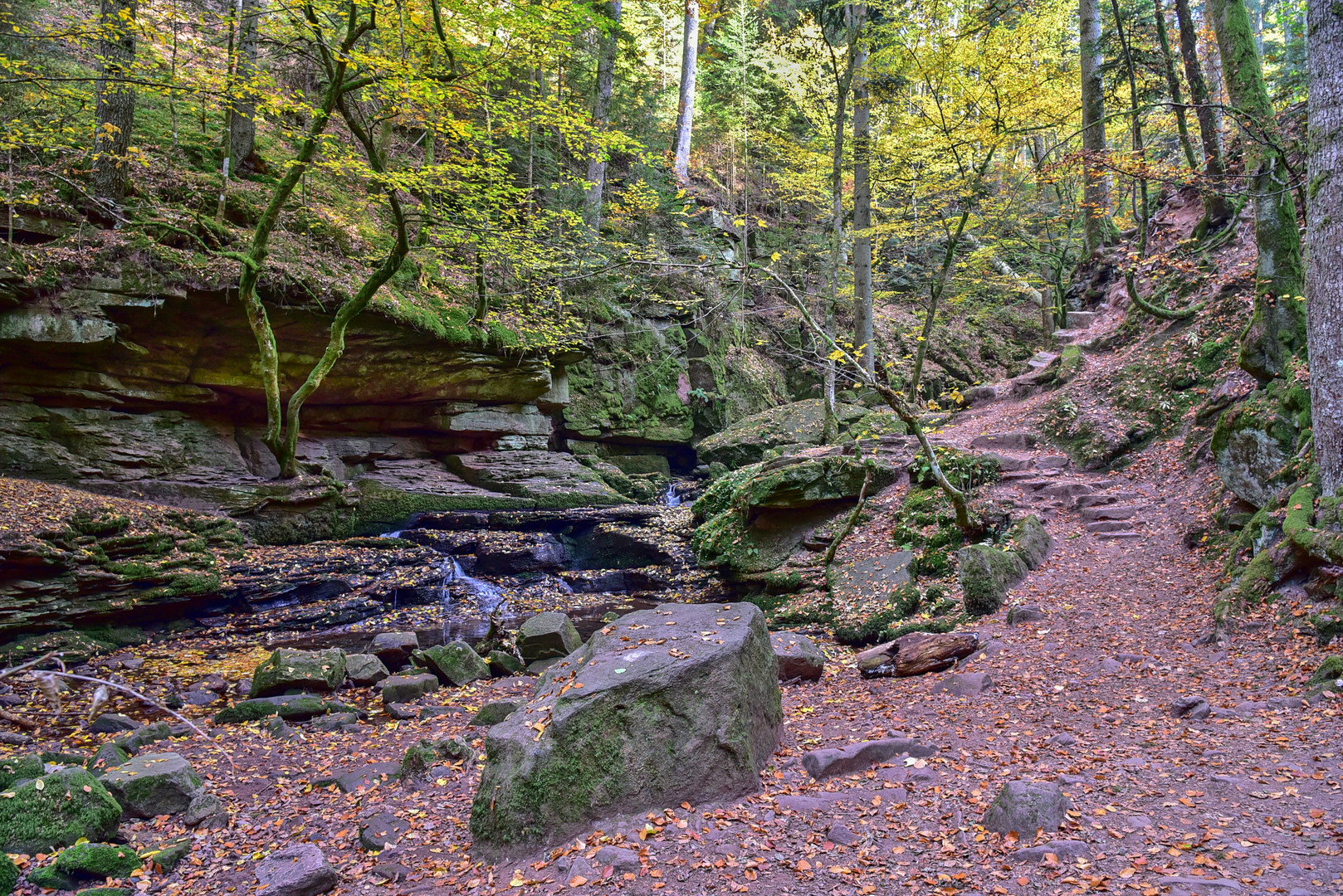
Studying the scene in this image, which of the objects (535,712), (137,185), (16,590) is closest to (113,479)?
(16,590)

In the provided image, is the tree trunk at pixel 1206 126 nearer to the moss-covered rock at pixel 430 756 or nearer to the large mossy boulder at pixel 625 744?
the large mossy boulder at pixel 625 744

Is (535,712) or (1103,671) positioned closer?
(535,712)

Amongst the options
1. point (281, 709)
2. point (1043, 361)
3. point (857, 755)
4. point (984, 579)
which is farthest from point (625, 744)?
point (1043, 361)

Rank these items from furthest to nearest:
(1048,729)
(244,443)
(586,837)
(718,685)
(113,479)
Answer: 1. (244,443)
2. (113,479)
3. (1048,729)
4. (718,685)
5. (586,837)

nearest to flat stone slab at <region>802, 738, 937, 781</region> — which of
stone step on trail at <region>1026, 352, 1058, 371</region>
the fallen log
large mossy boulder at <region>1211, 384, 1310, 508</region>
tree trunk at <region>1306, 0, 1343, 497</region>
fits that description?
the fallen log

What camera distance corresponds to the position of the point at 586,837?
3676 mm

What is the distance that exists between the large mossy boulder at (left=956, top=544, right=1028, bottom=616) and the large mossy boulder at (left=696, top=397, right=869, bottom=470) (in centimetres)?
897

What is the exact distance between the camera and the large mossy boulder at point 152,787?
183 inches

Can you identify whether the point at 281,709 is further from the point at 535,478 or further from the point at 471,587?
the point at 535,478

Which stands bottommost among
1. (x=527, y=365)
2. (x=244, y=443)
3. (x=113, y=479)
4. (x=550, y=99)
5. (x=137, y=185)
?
(x=113, y=479)

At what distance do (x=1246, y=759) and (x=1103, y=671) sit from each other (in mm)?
1736

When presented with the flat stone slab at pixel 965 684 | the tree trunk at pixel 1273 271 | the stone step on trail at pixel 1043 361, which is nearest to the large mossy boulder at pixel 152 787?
the flat stone slab at pixel 965 684

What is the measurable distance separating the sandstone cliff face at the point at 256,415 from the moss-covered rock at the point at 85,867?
10034 mm

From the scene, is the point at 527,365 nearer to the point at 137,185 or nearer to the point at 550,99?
the point at 550,99
